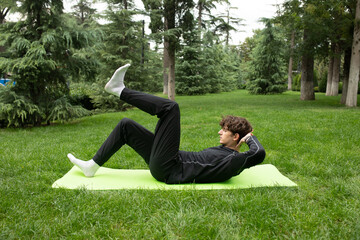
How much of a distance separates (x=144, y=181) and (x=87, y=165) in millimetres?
Result: 738

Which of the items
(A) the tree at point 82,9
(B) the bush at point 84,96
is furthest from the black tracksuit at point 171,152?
(A) the tree at point 82,9

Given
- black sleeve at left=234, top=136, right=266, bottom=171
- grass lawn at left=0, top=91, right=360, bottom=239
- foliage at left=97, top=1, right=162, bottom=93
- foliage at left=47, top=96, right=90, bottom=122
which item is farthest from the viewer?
foliage at left=97, top=1, right=162, bottom=93

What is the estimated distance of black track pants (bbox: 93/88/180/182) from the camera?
2.80m

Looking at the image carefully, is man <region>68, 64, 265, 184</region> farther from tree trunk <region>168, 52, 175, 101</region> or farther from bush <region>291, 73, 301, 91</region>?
bush <region>291, 73, 301, 91</region>

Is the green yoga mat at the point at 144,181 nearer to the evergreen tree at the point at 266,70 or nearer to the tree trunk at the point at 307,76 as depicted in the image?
the tree trunk at the point at 307,76

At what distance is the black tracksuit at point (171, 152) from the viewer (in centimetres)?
278

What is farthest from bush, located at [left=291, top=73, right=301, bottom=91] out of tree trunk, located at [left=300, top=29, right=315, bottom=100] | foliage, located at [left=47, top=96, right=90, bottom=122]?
foliage, located at [left=47, top=96, right=90, bottom=122]

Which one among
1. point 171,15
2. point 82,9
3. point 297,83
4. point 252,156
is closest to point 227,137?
point 252,156

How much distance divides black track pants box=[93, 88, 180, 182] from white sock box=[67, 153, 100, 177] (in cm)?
30

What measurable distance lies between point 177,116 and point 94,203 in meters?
1.21

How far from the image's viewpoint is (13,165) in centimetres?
383

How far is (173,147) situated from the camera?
2.79 metres

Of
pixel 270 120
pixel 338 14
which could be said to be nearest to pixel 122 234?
pixel 270 120

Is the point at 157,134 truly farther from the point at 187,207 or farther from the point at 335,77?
the point at 335,77
